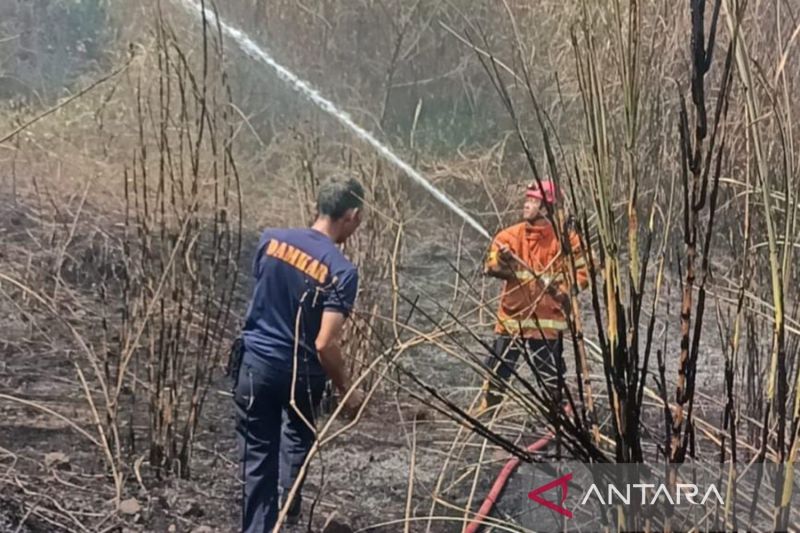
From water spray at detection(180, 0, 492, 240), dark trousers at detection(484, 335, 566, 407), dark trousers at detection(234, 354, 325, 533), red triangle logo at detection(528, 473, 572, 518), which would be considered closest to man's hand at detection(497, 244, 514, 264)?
dark trousers at detection(484, 335, 566, 407)

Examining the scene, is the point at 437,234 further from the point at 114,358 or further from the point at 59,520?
the point at 59,520

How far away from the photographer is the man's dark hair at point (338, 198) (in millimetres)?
3535

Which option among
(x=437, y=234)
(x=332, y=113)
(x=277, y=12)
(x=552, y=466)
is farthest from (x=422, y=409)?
(x=277, y=12)

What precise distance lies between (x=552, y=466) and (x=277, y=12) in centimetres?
840

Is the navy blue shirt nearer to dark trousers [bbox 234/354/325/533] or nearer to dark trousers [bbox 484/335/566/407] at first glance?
dark trousers [bbox 234/354/325/533]

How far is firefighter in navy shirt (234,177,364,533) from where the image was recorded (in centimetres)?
351

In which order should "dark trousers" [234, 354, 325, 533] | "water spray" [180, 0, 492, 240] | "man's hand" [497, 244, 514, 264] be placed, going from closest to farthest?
"man's hand" [497, 244, 514, 264], "dark trousers" [234, 354, 325, 533], "water spray" [180, 0, 492, 240]

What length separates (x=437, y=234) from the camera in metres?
8.51

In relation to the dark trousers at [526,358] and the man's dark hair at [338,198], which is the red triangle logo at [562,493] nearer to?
the dark trousers at [526,358]

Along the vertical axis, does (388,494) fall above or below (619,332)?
below

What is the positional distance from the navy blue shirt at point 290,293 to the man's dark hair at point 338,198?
9 centimetres

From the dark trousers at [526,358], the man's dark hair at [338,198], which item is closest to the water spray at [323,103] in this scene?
the dark trousers at [526,358]

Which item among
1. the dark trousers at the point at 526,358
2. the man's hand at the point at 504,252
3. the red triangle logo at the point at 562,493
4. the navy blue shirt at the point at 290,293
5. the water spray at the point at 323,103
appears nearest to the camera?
the dark trousers at the point at 526,358

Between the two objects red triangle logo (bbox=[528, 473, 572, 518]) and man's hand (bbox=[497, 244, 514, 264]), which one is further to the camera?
man's hand (bbox=[497, 244, 514, 264])
